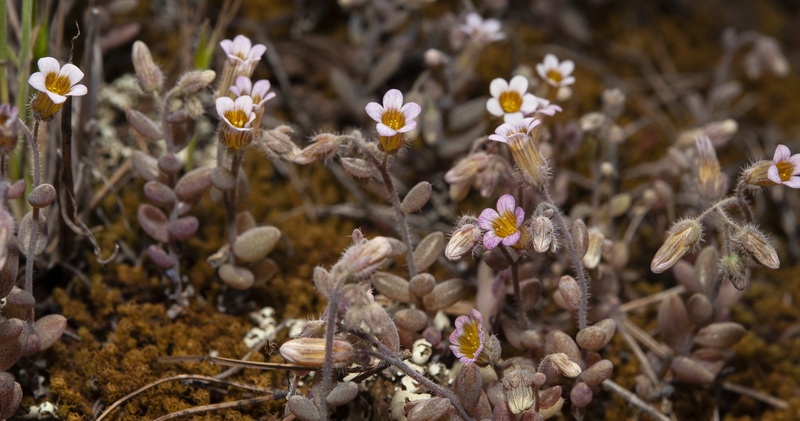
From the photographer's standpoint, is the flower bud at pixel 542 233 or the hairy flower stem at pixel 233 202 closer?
the flower bud at pixel 542 233

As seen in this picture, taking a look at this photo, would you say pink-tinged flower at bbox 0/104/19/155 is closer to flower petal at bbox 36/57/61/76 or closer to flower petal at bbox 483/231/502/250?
flower petal at bbox 36/57/61/76

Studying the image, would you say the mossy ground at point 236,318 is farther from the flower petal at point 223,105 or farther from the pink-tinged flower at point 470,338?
the flower petal at point 223,105

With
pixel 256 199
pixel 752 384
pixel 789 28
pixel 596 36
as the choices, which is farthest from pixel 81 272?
pixel 789 28

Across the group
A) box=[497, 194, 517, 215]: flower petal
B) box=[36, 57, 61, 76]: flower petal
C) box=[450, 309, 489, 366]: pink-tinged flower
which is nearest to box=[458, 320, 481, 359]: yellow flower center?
box=[450, 309, 489, 366]: pink-tinged flower

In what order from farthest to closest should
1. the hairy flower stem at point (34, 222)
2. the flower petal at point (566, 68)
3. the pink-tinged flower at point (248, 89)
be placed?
1. the flower petal at point (566, 68)
2. the pink-tinged flower at point (248, 89)
3. the hairy flower stem at point (34, 222)

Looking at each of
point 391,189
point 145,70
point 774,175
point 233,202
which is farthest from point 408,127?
point 774,175

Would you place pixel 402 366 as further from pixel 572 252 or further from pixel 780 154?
pixel 780 154

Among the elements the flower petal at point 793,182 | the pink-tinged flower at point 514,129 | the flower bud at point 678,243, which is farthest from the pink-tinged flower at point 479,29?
the flower petal at point 793,182

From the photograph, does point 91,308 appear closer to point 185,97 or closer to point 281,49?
point 185,97
